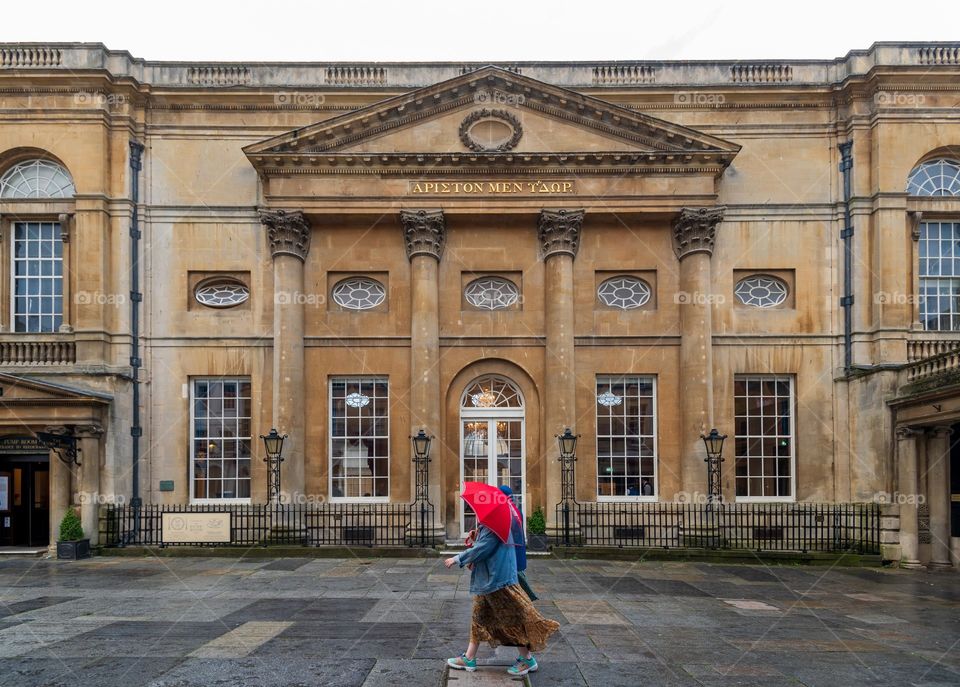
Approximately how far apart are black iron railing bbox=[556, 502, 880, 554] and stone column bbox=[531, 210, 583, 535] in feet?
3.63

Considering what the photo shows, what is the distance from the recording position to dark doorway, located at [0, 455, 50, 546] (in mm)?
20578

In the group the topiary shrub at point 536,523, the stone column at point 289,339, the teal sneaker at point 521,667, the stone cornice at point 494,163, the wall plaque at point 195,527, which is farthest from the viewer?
the stone cornice at point 494,163

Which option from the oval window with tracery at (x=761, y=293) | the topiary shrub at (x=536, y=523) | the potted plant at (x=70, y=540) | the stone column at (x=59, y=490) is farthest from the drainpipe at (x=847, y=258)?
the stone column at (x=59, y=490)

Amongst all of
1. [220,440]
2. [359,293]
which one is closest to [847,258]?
[359,293]

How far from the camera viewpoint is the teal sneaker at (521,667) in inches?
303

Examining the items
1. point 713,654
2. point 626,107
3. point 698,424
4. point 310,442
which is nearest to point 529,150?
point 626,107

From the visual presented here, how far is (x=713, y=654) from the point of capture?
9383mm

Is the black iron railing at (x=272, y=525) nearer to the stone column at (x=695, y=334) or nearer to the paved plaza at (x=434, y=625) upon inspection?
the paved plaza at (x=434, y=625)

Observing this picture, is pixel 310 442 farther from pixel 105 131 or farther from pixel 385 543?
pixel 105 131

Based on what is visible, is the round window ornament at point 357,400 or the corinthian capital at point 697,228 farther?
the round window ornament at point 357,400

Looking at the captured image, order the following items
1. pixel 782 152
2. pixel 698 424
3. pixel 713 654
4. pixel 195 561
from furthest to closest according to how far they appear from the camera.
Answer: pixel 782 152 → pixel 698 424 → pixel 195 561 → pixel 713 654

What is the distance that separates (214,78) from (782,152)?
16.1m

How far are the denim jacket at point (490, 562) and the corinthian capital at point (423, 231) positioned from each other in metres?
14.3

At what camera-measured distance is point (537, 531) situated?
757 inches
